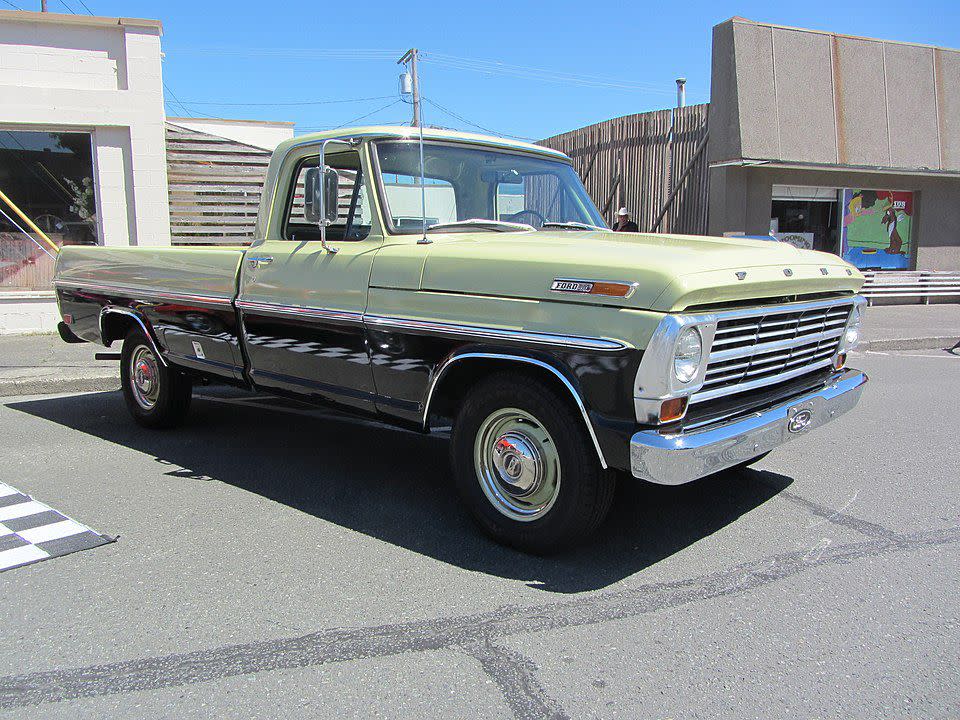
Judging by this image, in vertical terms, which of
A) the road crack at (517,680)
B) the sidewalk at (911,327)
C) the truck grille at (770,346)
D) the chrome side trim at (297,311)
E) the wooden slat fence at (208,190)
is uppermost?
the wooden slat fence at (208,190)

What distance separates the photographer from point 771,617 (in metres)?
3.12

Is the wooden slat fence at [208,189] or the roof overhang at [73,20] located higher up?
the roof overhang at [73,20]

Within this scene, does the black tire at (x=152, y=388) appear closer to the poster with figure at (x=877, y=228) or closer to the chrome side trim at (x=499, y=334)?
the chrome side trim at (x=499, y=334)

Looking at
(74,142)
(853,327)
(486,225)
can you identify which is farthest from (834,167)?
(74,142)

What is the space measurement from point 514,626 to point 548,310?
4.27 feet

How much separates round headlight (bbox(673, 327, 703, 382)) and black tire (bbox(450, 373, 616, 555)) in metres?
0.49

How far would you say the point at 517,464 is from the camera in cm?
364

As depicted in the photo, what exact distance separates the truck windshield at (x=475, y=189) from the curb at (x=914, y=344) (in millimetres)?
7087

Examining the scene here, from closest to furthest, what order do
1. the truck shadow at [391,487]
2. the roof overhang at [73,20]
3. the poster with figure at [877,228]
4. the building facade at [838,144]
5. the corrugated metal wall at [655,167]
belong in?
the truck shadow at [391,487]
the roof overhang at [73,20]
the building facade at [838,144]
the corrugated metal wall at [655,167]
the poster with figure at [877,228]

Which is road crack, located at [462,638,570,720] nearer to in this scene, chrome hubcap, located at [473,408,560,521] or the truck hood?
chrome hubcap, located at [473,408,560,521]

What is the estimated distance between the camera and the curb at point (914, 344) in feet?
34.6

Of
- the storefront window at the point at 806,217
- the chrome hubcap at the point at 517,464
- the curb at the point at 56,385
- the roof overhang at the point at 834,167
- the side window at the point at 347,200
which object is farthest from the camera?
the storefront window at the point at 806,217

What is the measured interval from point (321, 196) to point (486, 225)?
92 cm

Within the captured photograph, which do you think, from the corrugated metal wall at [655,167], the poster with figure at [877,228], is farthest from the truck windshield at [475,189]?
the poster with figure at [877,228]
